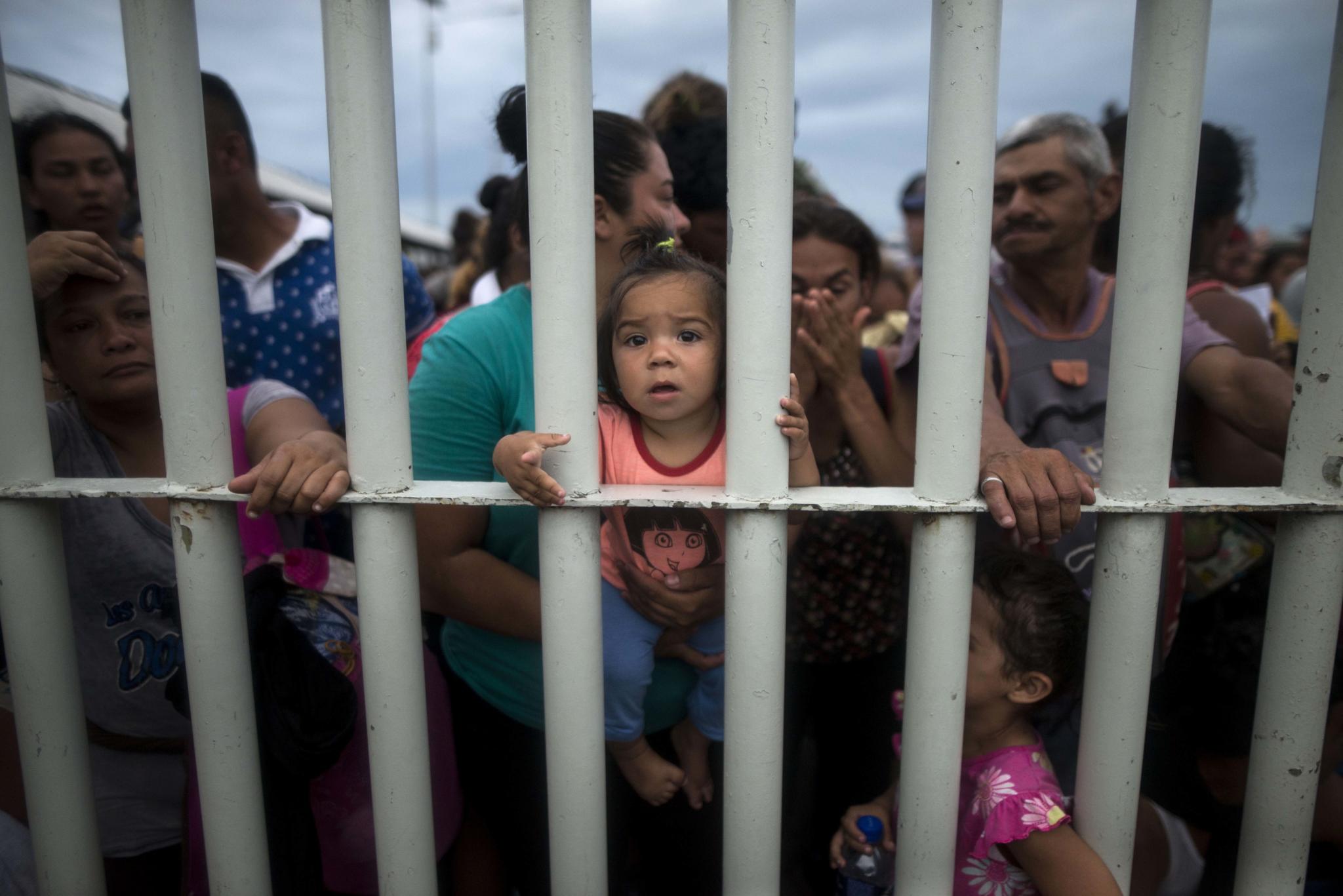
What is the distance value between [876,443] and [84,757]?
5.27 feet

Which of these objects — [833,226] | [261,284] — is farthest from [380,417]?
[261,284]

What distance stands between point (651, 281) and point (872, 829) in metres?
1.13

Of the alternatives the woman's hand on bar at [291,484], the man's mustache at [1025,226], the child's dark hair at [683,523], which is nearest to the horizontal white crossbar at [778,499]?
the woman's hand on bar at [291,484]

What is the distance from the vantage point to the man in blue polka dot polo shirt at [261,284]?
2699mm

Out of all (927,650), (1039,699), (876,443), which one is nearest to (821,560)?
(876,443)

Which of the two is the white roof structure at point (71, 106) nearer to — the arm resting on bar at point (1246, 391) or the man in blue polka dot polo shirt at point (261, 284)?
the man in blue polka dot polo shirt at point (261, 284)

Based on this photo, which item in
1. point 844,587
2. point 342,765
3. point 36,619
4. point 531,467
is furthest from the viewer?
point 844,587

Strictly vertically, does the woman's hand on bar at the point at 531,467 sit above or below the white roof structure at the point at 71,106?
below

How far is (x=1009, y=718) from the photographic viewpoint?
152cm

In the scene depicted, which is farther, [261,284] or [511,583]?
[261,284]

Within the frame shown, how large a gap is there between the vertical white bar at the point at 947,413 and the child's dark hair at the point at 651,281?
1.44ft

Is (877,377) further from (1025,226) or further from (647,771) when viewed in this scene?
(647,771)

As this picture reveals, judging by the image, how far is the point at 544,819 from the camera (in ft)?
5.67

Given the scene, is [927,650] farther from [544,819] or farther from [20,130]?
[20,130]
